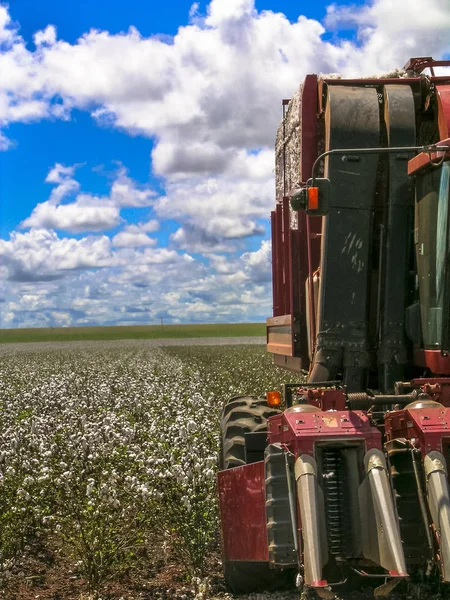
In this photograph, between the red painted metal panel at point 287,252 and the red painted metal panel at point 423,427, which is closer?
the red painted metal panel at point 423,427

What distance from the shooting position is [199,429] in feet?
29.1

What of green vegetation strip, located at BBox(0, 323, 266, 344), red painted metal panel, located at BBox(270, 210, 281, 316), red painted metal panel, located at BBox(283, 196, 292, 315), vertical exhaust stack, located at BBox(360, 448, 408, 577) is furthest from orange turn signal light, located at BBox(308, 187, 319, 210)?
green vegetation strip, located at BBox(0, 323, 266, 344)

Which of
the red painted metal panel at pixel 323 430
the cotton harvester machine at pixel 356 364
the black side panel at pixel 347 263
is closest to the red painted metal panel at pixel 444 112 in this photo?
the cotton harvester machine at pixel 356 364

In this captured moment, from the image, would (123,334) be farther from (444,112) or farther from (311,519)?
(311,519)

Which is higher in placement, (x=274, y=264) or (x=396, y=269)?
(x=274, y=264)

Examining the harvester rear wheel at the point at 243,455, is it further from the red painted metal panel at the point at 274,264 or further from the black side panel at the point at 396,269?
the red painted metal panel at the point at 274,264

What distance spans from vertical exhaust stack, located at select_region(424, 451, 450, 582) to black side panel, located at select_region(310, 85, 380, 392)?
180 cm

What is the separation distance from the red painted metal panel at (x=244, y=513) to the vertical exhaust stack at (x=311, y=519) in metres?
0.41

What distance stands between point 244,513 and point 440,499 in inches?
50.2

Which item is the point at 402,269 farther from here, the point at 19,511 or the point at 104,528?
the point at 19,511

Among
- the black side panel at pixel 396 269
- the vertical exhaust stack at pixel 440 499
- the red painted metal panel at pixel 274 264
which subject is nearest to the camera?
the vertical exhaust stack at pixel 440 499

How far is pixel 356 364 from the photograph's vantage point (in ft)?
20.4

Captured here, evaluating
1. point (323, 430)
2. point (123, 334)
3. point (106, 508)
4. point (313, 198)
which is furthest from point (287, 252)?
point (123, 334)

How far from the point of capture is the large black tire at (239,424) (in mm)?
6000
